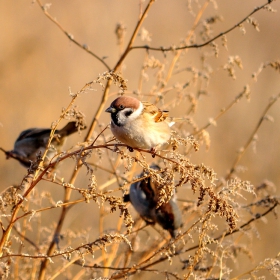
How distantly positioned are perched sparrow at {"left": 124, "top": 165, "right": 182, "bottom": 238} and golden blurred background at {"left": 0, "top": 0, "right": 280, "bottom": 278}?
212 centimetres

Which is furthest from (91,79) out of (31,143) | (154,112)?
(154,112)

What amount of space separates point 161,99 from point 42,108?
4.03m

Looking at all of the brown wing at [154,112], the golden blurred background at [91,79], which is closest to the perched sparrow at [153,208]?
the brown wing at [154,112]

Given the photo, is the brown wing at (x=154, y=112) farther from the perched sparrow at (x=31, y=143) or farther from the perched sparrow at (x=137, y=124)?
the perched sparrow at (x=31, y=143)

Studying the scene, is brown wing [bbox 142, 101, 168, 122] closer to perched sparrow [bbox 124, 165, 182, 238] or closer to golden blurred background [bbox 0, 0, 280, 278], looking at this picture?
perched sparrow [bbox 124, 165, 182, 238]

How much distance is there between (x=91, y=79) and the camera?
731cm

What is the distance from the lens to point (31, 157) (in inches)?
166

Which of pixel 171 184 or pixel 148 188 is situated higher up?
pixel 148 188

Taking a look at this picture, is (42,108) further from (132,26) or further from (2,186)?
(132,26)

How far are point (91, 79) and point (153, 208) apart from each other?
4.26 m

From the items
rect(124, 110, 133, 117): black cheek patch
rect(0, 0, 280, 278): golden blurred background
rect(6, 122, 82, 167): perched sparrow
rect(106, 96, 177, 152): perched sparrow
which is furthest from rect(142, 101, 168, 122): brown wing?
rect(0, 0, 280, 278): golden blurred background

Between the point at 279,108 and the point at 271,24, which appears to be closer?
Answer: the point at 279,108

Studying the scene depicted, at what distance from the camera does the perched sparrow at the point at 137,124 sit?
251 centimetres

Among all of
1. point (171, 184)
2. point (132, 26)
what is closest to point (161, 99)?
point (171, 184)
